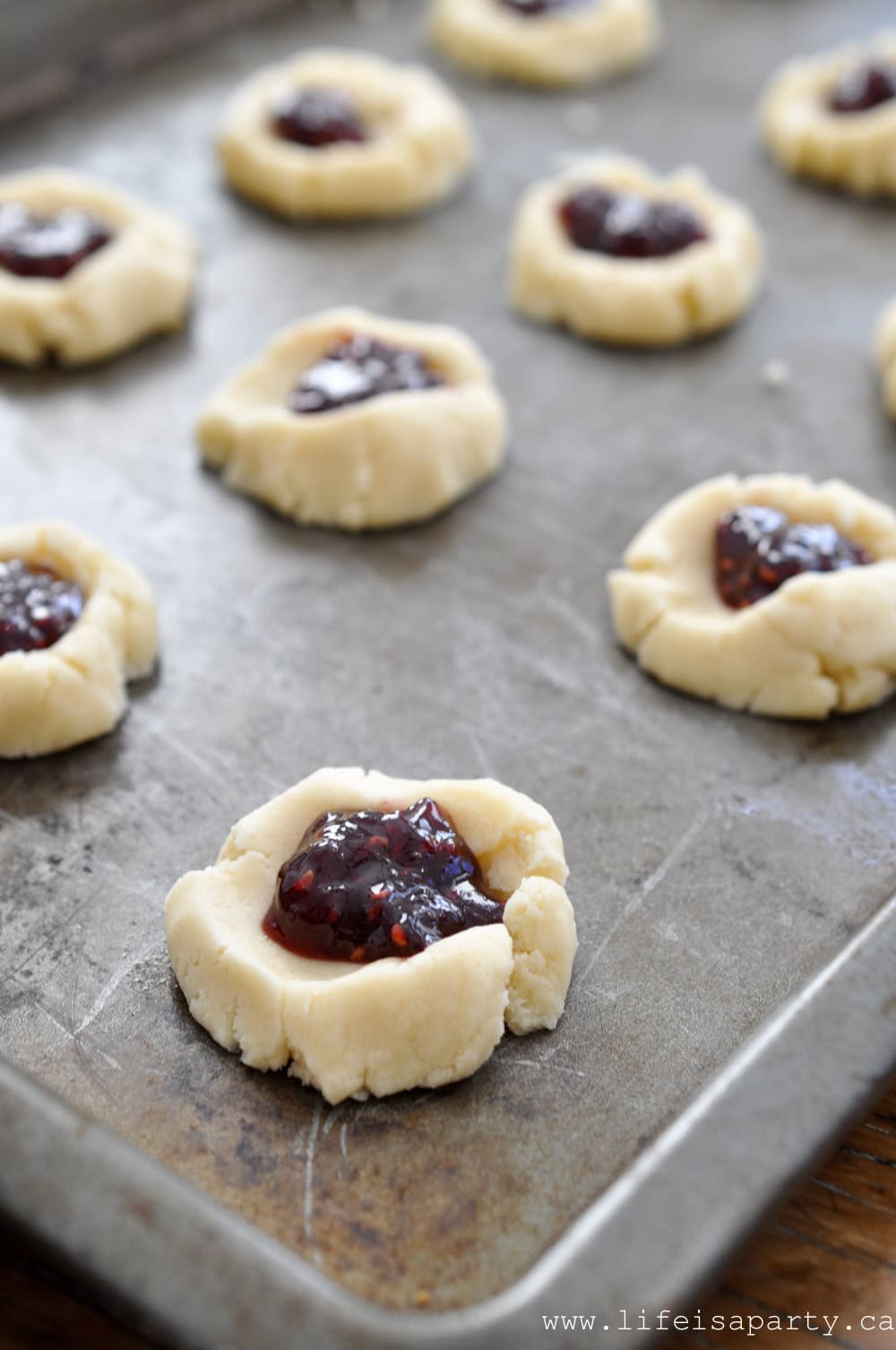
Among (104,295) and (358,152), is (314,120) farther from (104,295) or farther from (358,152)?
(104,295)

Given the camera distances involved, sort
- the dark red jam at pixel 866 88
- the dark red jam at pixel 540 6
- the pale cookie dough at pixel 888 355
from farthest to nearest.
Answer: the dark red jam at pixel 540 6 → the dark red jam at pixel 866 88 → the pale cookie dough at pixel 888 355

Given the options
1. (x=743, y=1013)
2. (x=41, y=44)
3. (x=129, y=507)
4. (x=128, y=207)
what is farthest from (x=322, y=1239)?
(x=41, y=44)

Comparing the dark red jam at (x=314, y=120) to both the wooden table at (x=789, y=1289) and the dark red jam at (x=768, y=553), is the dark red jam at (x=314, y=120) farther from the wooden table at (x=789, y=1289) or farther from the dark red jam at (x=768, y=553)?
the wooden table at (x=789, y=1289)

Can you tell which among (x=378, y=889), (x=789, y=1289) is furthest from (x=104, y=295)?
(x=789, y=1289)

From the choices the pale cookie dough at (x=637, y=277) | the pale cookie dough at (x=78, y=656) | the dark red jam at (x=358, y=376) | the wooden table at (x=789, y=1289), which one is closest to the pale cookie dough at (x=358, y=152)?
the pale cookie dough at (x=637, y=277)

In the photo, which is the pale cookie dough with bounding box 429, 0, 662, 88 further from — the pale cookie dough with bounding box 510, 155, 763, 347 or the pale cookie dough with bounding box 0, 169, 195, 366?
the pale cookie dough with bounding box 0, 169, 195, 366
